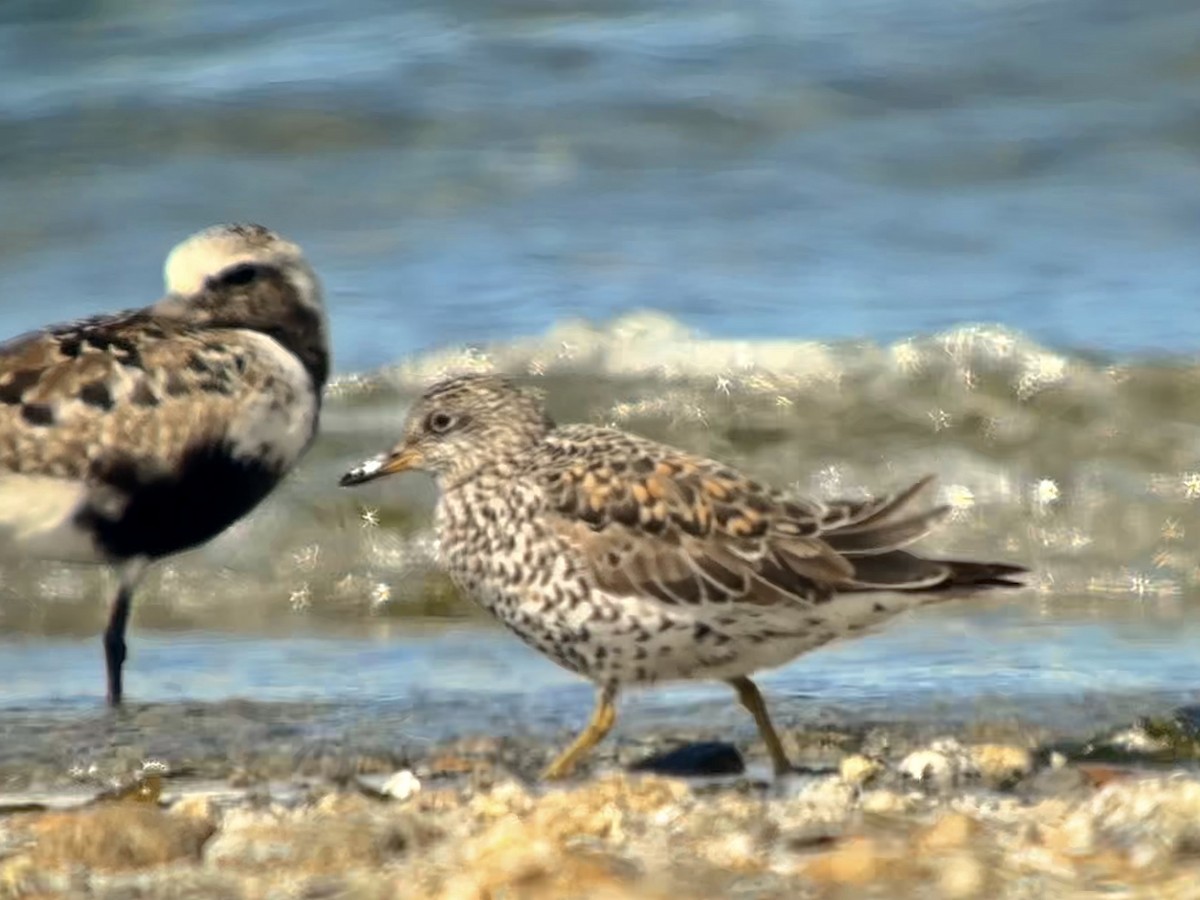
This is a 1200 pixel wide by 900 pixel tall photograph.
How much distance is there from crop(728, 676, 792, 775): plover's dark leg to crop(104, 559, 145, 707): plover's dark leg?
161 cm

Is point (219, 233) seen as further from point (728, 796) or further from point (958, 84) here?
point (958, 84)

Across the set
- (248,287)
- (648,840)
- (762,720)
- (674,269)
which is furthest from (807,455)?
(648,840)

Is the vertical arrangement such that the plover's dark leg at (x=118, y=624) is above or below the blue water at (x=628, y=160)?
below

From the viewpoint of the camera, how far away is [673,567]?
5.35m

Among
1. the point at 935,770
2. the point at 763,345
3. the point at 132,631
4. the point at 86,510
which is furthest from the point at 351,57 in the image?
the point at 935,770

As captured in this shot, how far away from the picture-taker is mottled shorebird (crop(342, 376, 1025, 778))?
529cm

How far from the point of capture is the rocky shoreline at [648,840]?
4023 millimetres

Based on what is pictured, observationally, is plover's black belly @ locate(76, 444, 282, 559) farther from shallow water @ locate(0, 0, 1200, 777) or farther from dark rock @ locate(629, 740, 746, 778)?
dark rock @ locate(629, 740, 746, 778)

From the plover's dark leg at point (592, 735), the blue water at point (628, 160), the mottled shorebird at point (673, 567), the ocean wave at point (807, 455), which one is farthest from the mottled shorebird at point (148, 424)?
the blue water at point (628, 160)

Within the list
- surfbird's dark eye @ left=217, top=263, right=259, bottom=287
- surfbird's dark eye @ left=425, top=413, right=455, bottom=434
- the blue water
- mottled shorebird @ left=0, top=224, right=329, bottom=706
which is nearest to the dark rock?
surfbird's dark eye @ left=425, top=413, right=455, bottom=434

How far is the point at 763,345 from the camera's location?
872 cm

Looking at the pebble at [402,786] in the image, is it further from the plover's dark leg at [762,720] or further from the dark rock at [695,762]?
the plover's dark leg at [762,720]

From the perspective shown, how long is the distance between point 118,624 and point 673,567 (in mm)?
1817

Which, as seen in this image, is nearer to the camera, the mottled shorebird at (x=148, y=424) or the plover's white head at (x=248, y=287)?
the mottled shorebird at (x=148, y=424)
